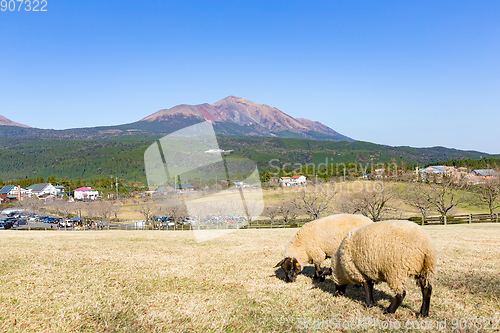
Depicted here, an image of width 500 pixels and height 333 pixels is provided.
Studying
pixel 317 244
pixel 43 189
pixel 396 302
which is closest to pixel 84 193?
pixel 43 189

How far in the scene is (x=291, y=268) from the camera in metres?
9.95

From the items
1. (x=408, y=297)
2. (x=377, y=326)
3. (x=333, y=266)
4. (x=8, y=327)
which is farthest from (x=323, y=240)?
(x=8, y=327)

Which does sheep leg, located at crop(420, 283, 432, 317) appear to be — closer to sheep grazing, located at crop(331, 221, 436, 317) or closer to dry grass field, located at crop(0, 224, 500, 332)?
sheep grazing, located at crop(331, 221, 436, 317)

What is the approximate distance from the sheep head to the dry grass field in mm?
312

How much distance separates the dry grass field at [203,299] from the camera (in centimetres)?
629

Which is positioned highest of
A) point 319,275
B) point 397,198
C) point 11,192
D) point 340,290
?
point 340,290

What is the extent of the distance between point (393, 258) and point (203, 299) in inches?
193

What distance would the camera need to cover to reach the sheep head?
9861 mm

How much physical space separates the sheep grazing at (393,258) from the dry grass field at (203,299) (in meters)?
0.66

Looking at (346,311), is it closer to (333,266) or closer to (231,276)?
(333,266)

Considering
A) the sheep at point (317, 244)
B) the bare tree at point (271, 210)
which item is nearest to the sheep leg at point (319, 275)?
the sheep at point (317, 244)

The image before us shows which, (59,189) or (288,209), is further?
(59,189)

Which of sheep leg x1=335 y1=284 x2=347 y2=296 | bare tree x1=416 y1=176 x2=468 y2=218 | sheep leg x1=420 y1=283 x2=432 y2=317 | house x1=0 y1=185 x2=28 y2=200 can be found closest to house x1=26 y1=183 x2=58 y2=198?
house x1=0 y1=185 x2=28 y2=200

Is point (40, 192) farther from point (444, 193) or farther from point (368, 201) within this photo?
point (444, 193)
